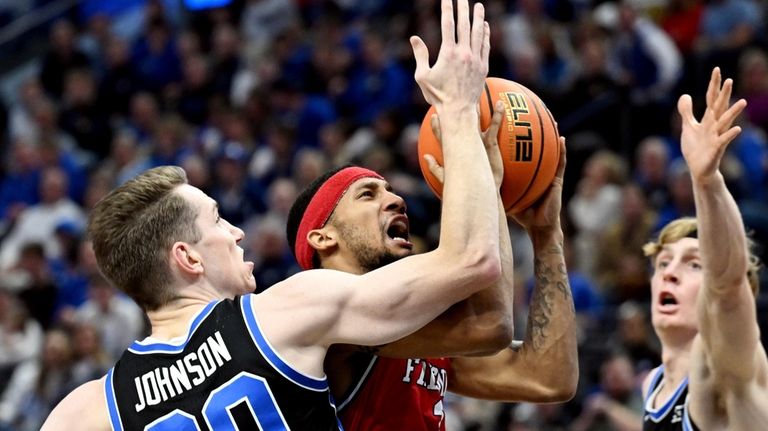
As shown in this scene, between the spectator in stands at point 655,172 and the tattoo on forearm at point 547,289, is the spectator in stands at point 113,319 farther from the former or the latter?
the tattoo on forearm at point 547,289

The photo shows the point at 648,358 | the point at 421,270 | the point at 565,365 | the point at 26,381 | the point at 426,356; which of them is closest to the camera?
the point at 421,270

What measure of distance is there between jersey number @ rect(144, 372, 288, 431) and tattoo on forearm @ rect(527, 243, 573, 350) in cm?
117

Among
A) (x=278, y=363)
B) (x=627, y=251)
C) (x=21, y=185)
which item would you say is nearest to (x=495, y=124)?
(x=278, y=363)

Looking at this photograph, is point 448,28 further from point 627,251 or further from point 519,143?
point 627,251

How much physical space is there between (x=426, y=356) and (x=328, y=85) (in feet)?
33.6

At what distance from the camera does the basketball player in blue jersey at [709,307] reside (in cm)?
461

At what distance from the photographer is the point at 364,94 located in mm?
13547

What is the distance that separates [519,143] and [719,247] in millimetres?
950

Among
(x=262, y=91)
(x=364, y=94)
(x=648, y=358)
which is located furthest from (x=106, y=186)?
(x=648, y=358)

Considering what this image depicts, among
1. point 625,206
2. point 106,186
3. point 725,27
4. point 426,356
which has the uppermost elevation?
point 426,356

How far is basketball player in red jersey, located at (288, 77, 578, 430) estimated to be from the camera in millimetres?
4078

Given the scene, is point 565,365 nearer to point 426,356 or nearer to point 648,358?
point 426,356

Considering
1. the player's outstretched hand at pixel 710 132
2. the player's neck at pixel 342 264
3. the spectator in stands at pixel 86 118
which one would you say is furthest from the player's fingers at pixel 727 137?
the spectator in stands at pixel 86 118

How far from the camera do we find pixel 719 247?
470cm
